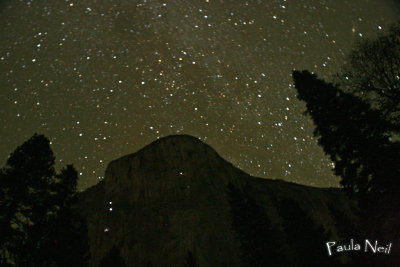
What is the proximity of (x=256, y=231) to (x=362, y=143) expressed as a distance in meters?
15.2

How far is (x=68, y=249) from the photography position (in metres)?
13.0

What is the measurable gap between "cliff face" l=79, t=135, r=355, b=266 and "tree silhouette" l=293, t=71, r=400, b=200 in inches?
900

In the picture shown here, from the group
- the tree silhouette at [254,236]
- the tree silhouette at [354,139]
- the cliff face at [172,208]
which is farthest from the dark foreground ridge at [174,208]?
the tree silhouette at [354,139]

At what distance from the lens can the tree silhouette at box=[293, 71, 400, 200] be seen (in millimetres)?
12430

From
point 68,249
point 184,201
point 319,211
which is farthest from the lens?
point 319,211

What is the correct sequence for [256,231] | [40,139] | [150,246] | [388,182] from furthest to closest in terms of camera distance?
[150,246] → [256,231] → [40,139] → [388,182]

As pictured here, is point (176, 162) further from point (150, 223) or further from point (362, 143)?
point (362, 143)

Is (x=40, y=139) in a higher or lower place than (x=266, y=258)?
higher

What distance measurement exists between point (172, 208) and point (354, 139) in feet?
123

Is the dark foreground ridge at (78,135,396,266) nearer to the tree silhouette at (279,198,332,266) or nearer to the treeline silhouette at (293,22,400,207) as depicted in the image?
the tree silhouette at (279,198,332,266)

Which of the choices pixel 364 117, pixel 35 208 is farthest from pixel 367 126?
pixel 35 208

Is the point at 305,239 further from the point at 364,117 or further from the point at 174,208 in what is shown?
the point at 174,208

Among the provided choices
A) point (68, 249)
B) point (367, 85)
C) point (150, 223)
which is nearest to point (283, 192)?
point (150, 223)

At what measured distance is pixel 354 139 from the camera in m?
13.6
